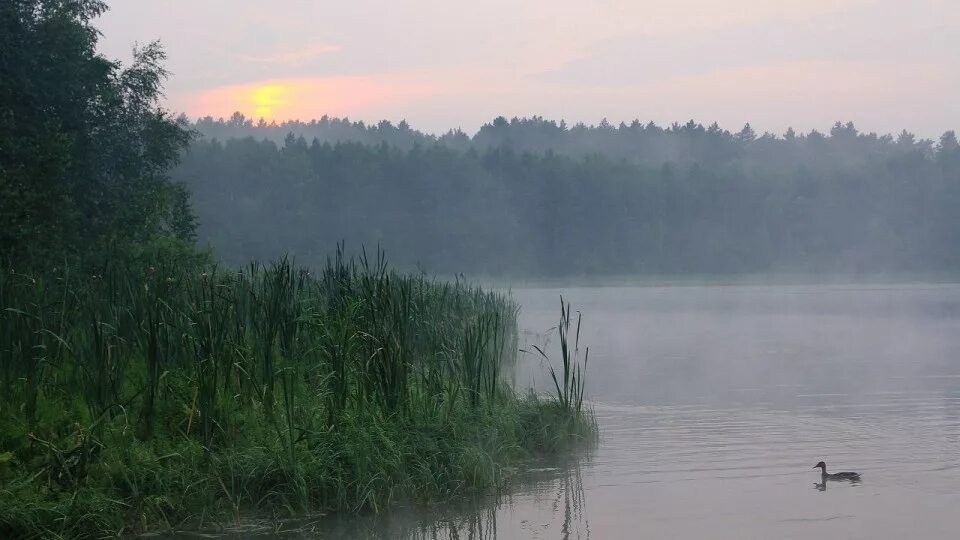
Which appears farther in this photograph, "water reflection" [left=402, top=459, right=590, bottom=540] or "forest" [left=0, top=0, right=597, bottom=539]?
"water reflection" [left=402, top=459, right=590, bottom=540]

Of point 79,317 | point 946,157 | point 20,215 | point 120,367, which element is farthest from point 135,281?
point 946,157

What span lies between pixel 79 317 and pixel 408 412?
283cm

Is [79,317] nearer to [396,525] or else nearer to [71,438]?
[71,438]

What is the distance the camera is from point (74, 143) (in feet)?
72.9

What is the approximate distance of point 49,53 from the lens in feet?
74.9

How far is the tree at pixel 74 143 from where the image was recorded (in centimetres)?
1775

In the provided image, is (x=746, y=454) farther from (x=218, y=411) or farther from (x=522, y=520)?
(x=218, y=411)

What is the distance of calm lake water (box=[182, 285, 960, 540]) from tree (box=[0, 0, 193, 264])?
8417 mm

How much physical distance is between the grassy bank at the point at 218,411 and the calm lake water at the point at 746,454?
0.47 meters

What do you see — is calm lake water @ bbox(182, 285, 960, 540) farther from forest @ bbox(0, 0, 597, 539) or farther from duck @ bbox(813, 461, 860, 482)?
forest @ bbox(0, 0, 597, 539)

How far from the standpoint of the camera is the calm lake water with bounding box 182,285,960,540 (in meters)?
7.81

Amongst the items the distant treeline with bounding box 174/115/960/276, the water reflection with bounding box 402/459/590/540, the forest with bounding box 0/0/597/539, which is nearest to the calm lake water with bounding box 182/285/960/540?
the water reflection with bounding box 402/459/590/540

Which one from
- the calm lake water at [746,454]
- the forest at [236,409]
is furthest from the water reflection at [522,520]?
the forest at [236,409]

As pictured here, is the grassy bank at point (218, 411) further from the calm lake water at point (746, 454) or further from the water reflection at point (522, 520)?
the calm lake water at point (746, 454)
